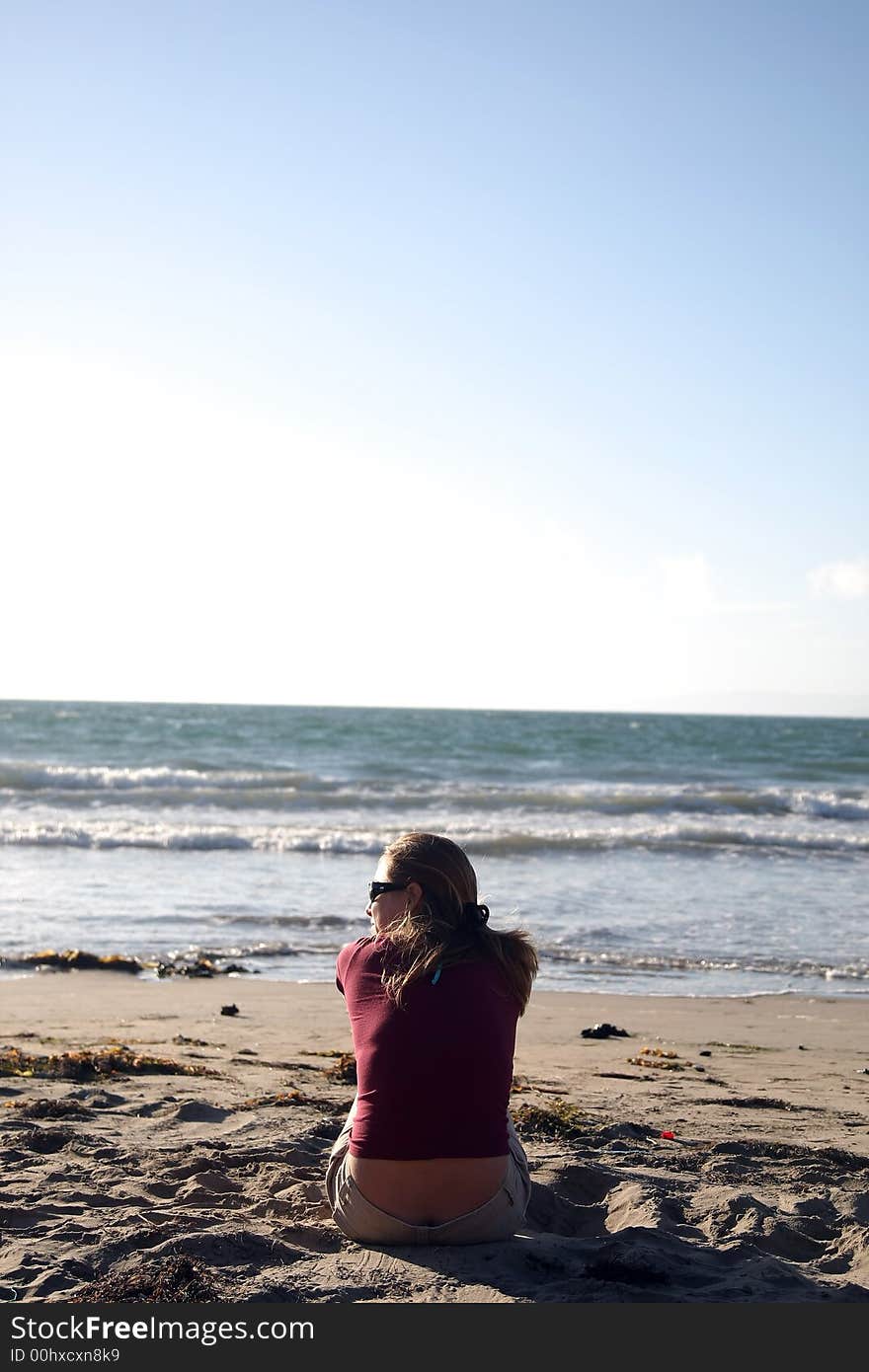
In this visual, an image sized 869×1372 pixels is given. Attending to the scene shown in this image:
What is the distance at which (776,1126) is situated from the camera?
492 cm

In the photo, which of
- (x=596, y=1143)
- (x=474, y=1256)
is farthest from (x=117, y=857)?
(x=474, y=1256)

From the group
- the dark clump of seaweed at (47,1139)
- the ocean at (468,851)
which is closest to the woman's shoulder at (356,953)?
the dark clump of seaweed at (47,1139)

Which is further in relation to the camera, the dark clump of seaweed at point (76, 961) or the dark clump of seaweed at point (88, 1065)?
the dark clump of seaweed at point (76, 961)

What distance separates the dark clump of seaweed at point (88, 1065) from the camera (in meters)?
5.39

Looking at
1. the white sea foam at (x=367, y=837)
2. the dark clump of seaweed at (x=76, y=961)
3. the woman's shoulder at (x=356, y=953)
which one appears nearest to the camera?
the woman's shoulder at (x=356, y=953)

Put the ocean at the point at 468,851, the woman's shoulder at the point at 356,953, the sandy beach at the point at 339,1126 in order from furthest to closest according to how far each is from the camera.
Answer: the ocean at the point at 468,851 → the woman's shoulder at the point at 356,953 → the sandy beach at the point at 339,1126

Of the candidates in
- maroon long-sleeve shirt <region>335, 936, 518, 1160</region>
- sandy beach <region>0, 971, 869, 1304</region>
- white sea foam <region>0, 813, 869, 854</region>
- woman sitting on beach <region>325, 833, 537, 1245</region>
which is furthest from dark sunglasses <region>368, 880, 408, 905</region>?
white sea foam <region>0, 813, 869, 854</region>

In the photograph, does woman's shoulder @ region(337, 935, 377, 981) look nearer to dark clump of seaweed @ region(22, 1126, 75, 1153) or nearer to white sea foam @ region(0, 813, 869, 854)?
dark clump of seaweed @ region(22, 1126, 75, 1153)

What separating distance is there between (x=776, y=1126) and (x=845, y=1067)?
1.59 m

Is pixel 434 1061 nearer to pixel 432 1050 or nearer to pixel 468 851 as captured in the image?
pixel 432 1050

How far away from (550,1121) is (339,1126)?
2.94 feet

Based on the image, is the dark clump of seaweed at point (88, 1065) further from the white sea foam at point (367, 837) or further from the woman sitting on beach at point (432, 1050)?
the white sea foam at point (367, 837)

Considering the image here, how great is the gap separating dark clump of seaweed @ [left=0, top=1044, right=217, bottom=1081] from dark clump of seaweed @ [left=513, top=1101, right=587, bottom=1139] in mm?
1676

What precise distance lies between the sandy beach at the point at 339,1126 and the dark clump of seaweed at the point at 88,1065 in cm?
2
